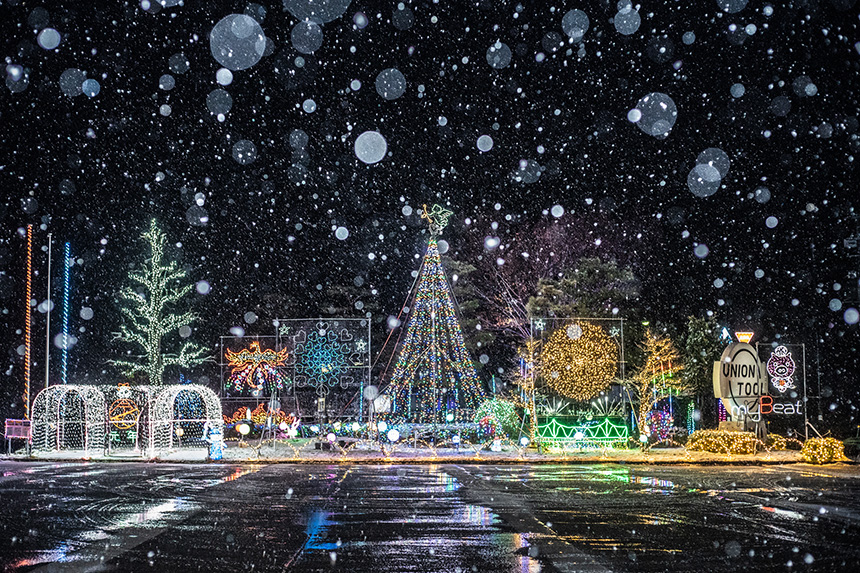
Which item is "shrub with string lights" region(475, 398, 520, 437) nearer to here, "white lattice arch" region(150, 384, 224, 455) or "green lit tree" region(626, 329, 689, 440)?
"green lit tree" region(626, 329, 689, 440)

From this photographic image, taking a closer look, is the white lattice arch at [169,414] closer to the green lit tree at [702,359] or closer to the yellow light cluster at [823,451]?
the yellow light cluster at [823,451]

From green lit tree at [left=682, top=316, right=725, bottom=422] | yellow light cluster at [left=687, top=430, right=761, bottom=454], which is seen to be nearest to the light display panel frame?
yellow light cluster at [left=687, top=430, right=761, bottom=454]

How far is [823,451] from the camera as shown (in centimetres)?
2038

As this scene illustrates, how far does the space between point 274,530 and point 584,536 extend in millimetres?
4116

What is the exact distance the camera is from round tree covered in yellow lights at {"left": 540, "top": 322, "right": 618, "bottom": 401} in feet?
83.0

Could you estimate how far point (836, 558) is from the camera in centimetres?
841

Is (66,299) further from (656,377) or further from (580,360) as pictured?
(656,377)

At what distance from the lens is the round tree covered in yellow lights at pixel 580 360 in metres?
25.3

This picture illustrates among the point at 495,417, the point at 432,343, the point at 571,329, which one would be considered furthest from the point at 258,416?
the point at 571,329

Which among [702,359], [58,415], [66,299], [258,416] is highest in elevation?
[66,299]

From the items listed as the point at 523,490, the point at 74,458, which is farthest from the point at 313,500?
the point at 74,458

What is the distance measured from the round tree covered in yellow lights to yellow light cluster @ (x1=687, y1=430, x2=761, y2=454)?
3.66 m

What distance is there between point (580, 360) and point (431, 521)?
50.2 ft

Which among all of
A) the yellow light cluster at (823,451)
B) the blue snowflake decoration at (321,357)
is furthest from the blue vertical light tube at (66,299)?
the yellow light cluster at (823,451)
